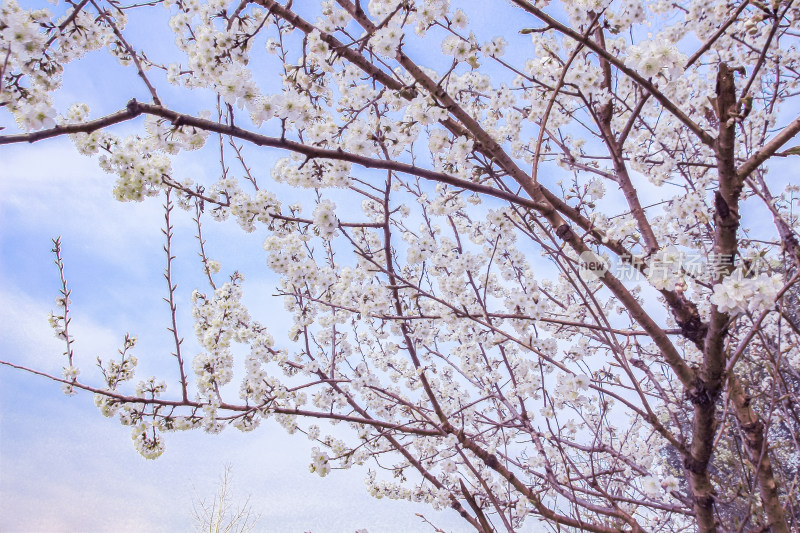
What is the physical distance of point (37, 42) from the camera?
6.23 ft

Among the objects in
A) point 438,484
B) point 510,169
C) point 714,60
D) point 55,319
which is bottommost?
point 438,484

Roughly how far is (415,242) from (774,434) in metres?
12.7

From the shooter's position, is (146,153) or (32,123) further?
(146,153)

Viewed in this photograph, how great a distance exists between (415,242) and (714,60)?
3.50 metres

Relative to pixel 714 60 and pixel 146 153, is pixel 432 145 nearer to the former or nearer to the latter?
pixel 146 153

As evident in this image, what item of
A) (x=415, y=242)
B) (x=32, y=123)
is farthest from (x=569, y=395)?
(x=32, y=123)

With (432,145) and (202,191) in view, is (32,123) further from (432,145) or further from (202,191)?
(432,145)

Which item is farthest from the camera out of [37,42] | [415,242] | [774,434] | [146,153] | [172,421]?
[774,434]

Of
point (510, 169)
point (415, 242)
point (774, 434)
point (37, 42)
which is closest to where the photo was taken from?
point (37, 42)

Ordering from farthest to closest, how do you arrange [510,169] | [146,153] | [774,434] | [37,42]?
[774,434], [510,169], [146,153], [37,42]

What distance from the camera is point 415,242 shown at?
3.69 metres

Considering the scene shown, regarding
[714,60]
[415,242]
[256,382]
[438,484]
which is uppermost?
[714,60]

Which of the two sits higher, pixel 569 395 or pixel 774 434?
pixel 774 434

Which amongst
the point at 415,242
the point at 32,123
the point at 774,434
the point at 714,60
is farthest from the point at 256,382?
the point at 774,434
